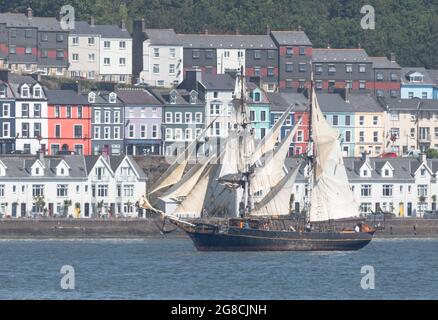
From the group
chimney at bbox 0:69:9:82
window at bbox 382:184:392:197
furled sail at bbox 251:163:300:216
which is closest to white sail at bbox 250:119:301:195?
furled sail at bbox 251:163:300:216

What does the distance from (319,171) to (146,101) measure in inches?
1284

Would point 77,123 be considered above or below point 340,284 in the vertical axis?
above

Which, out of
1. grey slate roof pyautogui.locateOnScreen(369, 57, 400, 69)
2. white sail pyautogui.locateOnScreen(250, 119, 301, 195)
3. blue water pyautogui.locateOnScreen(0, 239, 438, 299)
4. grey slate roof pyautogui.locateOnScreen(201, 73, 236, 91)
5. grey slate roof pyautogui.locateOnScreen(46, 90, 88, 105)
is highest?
grey slate roof pyautogui.locateOnScreen(369, 57, 400, 69)

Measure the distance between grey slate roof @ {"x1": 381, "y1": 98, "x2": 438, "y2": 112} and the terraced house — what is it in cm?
2311

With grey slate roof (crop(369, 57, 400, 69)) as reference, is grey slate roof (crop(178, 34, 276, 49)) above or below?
above

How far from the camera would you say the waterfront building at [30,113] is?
125 m

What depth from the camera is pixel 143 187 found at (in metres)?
116

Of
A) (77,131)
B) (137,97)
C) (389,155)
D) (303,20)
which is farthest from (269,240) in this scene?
(303,20)

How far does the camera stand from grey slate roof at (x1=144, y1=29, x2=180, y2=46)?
142 metres

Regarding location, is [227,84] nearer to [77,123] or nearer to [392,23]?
[77,123]

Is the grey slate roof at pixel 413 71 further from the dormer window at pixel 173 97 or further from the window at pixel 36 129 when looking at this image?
the window at pixel 36 129

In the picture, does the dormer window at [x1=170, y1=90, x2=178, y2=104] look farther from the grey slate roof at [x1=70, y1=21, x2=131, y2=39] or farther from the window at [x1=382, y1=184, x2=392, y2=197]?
the window at [x1=382, y1=184, x2=392, y2=197]
